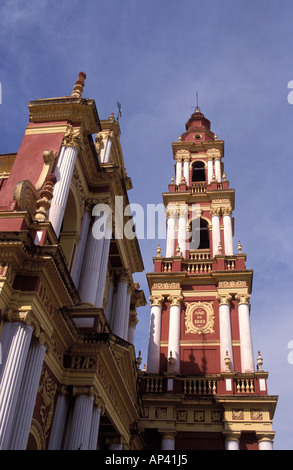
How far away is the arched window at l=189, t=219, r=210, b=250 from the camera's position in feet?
98.9

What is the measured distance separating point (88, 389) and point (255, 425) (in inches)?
419

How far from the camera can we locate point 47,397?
12469 mm

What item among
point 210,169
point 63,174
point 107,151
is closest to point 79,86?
point 107,151

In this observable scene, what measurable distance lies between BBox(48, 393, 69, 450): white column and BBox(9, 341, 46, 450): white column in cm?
210

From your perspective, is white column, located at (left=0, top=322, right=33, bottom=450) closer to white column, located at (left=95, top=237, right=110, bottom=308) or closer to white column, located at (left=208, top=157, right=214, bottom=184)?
white column, located at (left=95, top=237, right=110, bottom=308)

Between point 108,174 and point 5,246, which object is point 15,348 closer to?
point 5,246

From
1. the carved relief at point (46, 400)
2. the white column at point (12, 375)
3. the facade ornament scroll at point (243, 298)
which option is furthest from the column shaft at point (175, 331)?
the white column at point (12, 375)

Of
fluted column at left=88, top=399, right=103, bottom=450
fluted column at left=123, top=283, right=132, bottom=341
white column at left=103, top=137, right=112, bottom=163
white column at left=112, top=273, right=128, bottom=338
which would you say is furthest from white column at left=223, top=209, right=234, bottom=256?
fluted column at left=88, top=399, right=103, bottom=450

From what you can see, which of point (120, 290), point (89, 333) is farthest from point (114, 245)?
point (89, 333)

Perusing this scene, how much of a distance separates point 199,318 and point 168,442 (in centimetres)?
676

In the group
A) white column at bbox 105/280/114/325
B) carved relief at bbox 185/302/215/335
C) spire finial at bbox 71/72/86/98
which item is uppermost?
spire finial at bbox 71/72/86/98

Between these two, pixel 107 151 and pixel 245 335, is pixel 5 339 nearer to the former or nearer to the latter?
pixel 107 151

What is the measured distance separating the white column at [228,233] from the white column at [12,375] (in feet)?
60.9

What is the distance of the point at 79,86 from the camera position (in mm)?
17672
